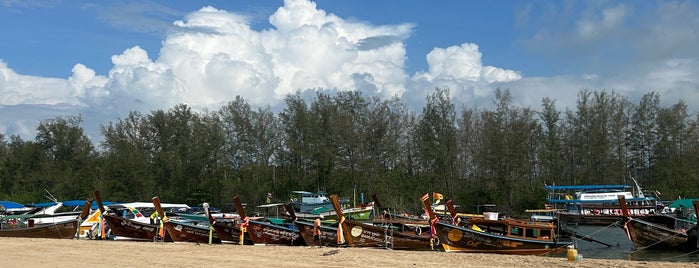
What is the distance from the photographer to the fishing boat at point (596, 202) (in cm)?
5497

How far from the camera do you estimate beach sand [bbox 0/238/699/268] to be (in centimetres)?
2220

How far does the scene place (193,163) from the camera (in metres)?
76.8

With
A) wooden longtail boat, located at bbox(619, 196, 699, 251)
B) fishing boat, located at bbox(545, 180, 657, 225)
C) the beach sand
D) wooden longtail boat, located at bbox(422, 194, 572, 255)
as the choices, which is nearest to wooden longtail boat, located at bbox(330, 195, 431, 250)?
the beach sand

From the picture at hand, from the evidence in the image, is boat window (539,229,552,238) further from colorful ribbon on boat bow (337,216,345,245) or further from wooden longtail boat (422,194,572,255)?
colorful ribbon on boat bow (337,216,345,245)

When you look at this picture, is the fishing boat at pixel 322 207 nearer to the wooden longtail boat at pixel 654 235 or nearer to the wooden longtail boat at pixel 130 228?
the wooden longtail boat at pixel 130 228

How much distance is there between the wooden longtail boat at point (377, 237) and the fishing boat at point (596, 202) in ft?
83.7

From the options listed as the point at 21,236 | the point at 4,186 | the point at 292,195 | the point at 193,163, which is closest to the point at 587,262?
the point at 21,236

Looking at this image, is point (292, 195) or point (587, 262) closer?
point (587, 262)

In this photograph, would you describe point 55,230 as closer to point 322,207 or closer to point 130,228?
point 130,228

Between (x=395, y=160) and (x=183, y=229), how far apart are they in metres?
39.9

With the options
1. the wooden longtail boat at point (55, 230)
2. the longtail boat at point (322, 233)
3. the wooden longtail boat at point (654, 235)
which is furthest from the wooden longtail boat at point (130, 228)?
the wooden longtail boat at point (654, 235)

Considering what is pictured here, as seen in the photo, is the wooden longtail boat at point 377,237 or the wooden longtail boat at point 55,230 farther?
the wooden longtail boat at point 55,230

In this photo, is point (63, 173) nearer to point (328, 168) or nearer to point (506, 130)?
point (328, 168)

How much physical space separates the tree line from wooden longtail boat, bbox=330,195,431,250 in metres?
30.7
